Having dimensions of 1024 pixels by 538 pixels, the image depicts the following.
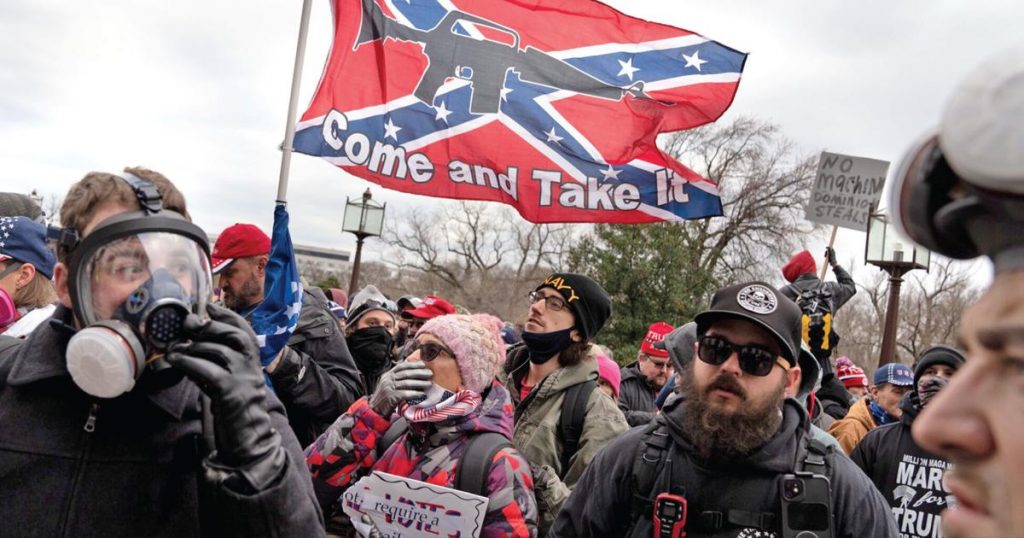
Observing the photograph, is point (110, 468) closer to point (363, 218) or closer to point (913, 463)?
point (913, 463)

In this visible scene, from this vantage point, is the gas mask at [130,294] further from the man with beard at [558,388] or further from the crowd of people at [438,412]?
the man with beard at [558,388]

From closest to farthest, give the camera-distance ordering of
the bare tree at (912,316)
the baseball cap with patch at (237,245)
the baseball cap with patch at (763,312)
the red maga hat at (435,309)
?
the baseball cap with patch at (763,312) < the baseball cap with patch at (237,245) < the red maga hat at (435,309) < the bare tree at (912,316)

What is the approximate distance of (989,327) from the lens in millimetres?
828

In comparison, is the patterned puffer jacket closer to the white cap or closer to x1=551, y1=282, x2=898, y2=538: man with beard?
x1=551, y1=282, x2=898, y2=538: man with beard

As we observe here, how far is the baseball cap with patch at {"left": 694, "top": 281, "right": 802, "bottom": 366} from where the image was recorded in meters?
3.13

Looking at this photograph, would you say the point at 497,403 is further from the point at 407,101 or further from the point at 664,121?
the point at 664,121

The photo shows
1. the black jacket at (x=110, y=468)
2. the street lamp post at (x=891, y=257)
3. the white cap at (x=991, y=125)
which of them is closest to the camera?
the white cap at (x=991, y=125)

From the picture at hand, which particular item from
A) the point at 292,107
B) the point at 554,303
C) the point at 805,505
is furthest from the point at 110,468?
the point at 554,303

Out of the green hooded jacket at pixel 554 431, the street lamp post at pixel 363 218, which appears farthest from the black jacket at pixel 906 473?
the street lamp post at pixel 363 218

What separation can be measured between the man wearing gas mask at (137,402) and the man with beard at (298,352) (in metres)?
2.31

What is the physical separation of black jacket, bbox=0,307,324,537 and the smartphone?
162cm

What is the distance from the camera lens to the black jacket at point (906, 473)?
5.26 metres

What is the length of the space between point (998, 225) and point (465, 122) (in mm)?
5123

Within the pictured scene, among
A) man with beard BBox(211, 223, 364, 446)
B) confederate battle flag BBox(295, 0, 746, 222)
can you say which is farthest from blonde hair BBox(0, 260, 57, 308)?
confederate battle flag BBox(295, 0, 746, 222)
